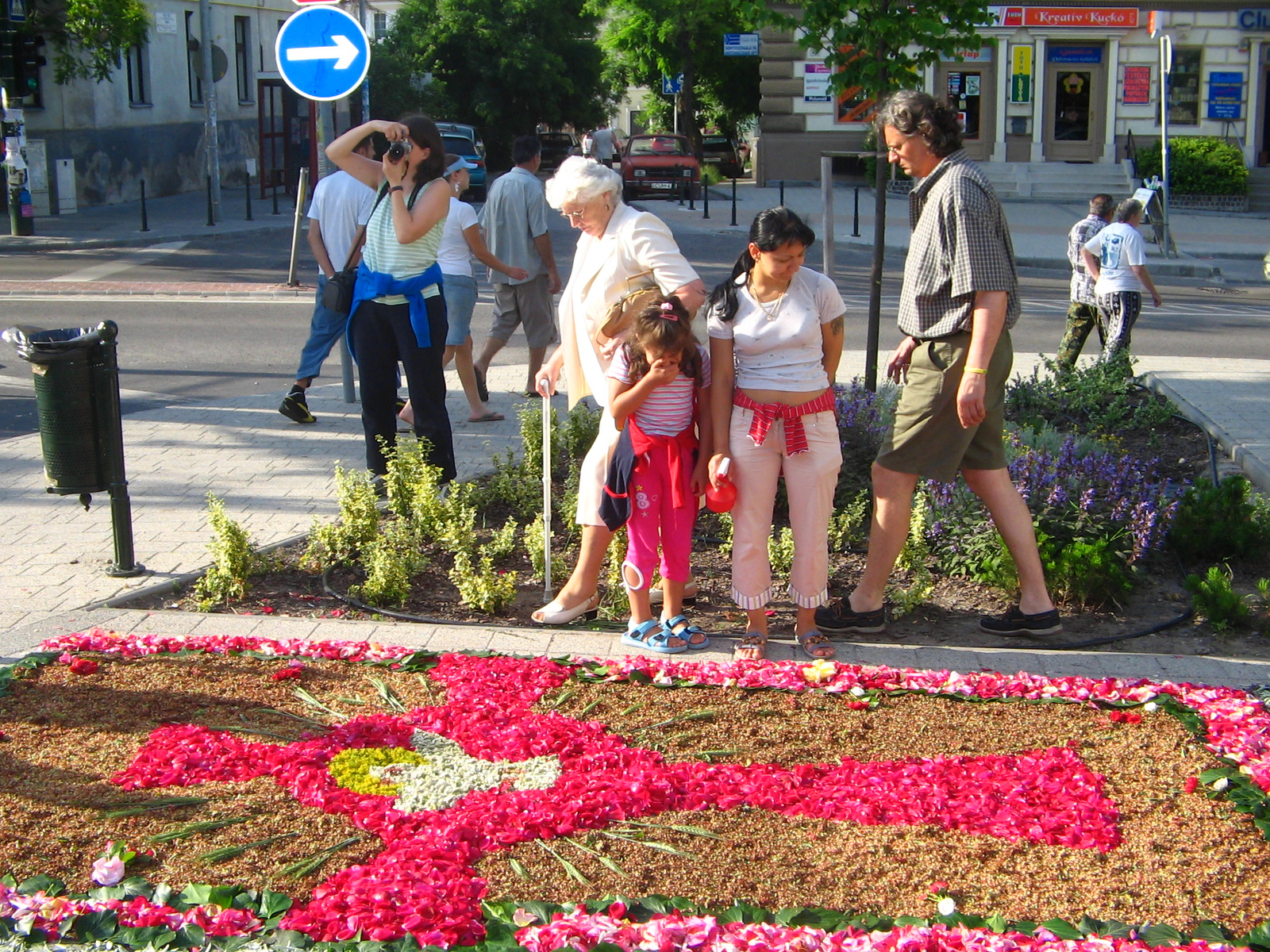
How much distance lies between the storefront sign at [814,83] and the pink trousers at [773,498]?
30851 mm

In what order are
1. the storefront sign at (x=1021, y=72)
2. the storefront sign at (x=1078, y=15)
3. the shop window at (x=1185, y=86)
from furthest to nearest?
the storefront sign at (x=1021, y=72), the shop window at (x=1185, y=86), the storefront sign at (x=1078, y=15)

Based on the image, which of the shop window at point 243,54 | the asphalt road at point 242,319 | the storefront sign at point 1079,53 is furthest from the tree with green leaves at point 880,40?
the shop window at point 243,54

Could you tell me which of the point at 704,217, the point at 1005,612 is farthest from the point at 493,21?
the point at 1005,612

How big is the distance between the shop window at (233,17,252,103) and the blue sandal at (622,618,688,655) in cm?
3656

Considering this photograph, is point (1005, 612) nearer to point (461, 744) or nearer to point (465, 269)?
point (461, 744)

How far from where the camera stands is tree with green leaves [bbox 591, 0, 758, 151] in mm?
39469

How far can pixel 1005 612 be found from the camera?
Result: 214 inches

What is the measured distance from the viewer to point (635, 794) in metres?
3.77

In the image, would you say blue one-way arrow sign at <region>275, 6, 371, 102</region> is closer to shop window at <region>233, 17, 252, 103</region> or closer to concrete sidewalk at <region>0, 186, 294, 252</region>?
concrete sidewalk at <region>0, 186, 294, 252</region>

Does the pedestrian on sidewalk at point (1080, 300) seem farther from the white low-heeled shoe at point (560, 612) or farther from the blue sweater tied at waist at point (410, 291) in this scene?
the white low-heeled shoe at point (560, 612)

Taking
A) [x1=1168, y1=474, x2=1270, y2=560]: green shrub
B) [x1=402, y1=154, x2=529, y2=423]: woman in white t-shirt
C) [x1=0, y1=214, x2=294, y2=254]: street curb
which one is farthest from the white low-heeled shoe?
[x1=0, y1=214, x2=294, y2=254]: street curb

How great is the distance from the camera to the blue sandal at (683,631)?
495 cm

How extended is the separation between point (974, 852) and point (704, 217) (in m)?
24.1

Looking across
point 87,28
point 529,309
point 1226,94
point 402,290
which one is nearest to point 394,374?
point 402,290
